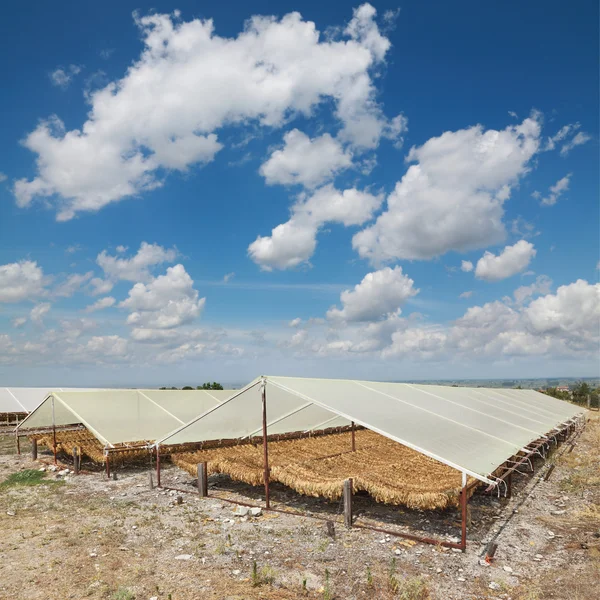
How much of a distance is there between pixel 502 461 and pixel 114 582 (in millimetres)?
6173

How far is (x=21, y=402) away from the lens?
2625 cm

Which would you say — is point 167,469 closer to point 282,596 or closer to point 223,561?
point 223,561

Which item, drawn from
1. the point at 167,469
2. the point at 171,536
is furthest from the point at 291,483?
the point at 167,469

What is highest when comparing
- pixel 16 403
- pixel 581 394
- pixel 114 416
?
pixel 114 416

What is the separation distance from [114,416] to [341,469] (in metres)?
7.54

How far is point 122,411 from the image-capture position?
46.6 feet

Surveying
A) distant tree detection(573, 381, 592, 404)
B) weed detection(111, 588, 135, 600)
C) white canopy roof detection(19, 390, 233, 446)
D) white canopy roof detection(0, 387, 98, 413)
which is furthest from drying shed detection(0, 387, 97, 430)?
distant tree detection(573, 381, 592, 404)

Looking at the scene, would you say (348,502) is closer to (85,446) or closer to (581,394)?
(85,446)

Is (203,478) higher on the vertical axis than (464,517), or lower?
lower

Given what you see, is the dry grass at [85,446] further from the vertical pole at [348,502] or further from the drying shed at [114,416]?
the vertical pole at [348,502]

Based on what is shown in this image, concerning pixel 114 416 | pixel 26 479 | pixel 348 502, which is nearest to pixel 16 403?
pixel 114 416

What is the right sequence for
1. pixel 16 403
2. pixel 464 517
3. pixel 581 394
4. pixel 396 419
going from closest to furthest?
pixel 464 517 < pixel 396 419 < pixel 16 403 < pixel 581 394

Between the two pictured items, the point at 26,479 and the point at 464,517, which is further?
the point at 26,479

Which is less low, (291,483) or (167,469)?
(291,483)
